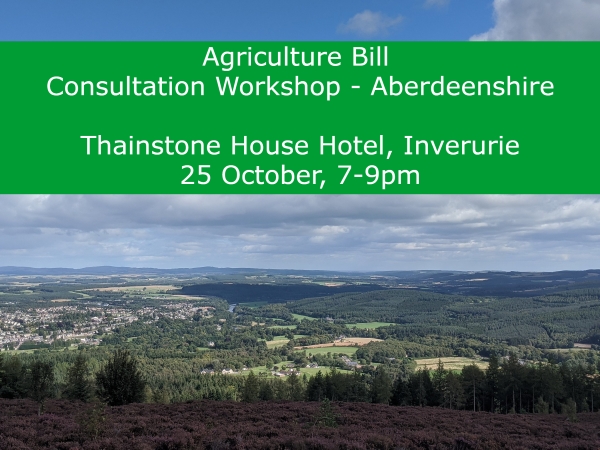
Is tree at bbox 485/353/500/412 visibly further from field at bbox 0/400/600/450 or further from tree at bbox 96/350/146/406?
tree at bbox 96/350/146/406

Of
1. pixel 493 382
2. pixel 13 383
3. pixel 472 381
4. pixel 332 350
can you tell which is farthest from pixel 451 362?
pixel 13 383

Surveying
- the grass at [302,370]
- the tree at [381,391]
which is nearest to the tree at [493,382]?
the tree at [381,391]

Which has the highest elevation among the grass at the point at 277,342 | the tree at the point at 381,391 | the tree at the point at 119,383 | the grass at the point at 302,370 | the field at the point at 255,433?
the field at the point at 255,433

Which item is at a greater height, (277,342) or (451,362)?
(451,362)

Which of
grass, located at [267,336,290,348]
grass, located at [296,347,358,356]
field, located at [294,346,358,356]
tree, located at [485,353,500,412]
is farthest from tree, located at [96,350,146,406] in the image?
grass, located at [267,336,290,348]

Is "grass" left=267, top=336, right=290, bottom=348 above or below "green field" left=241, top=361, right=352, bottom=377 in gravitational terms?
below

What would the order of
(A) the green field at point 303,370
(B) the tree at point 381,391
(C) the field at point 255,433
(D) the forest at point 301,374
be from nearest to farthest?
(C) the field at point 255,433 < (D) the forest at point 301,374 < (B) the tree at point 381,391 < (A) the green field at point 303,370

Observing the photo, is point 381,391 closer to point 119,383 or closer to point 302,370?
point 119,383

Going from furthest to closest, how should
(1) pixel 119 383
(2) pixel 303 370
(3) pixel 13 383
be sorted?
(2) pixel 303 370
(3) pixel 13 383
(1) pixel 119 383

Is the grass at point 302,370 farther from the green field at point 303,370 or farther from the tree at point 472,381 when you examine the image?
the tree at point 472,381

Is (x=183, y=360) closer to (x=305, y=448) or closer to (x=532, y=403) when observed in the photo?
(x=532, y=403)

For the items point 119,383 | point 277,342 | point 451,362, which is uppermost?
point 119,383

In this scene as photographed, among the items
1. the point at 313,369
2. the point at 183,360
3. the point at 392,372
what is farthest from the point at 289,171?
the point at 183,360

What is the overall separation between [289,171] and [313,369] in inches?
4151
